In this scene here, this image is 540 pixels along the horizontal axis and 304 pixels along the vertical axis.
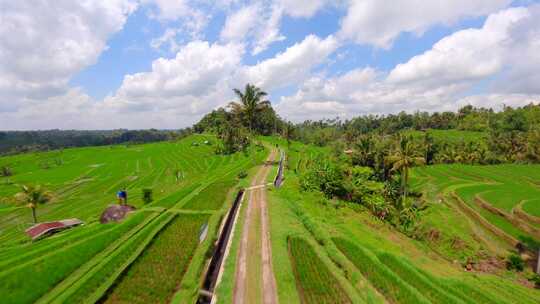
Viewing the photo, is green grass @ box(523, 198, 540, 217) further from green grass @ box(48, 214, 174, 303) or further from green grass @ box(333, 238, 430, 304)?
green grass @ box(48, 214, 174, 303)

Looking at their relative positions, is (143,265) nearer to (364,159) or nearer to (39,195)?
(39,195)

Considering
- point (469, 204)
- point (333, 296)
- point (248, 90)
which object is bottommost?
point (469, 204)

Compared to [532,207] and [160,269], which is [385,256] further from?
[532,207]

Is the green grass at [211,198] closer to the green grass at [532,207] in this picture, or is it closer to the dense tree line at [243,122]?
the dense tree line at [243,122]

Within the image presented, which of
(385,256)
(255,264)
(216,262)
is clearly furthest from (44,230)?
(385,256)

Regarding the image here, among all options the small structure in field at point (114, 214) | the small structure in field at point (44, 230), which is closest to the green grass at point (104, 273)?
the small structure in field at point (114, 214)

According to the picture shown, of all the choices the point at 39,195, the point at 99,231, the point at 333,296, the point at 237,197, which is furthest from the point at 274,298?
the point at 39,195

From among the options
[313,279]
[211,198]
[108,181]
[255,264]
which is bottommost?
[108,181]
